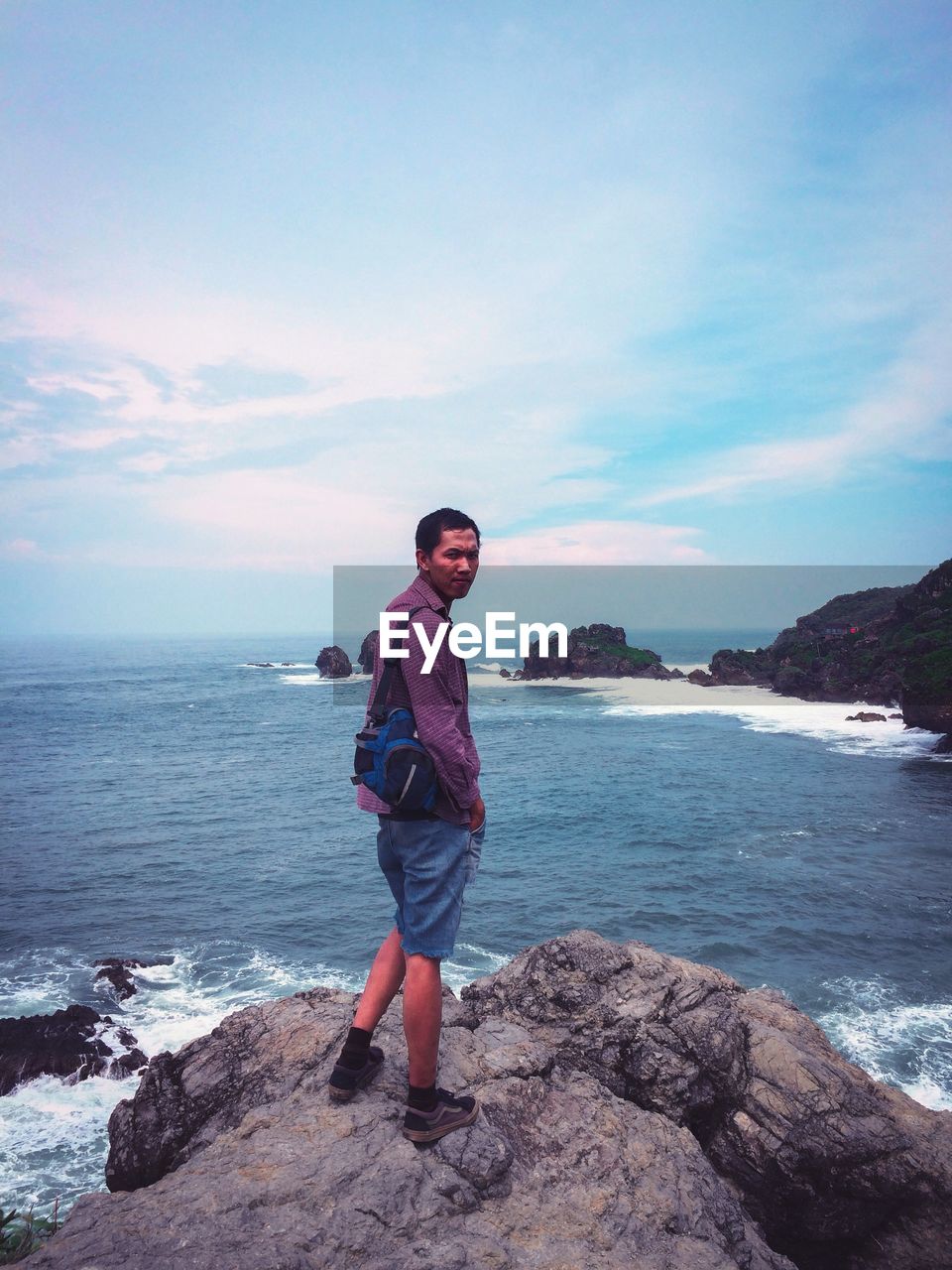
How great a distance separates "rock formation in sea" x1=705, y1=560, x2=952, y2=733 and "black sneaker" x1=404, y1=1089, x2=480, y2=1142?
4251cm

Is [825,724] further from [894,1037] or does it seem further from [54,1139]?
[54,1139]

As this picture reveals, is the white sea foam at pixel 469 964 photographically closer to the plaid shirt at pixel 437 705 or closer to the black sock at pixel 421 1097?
the black sock at pixel 421 1097

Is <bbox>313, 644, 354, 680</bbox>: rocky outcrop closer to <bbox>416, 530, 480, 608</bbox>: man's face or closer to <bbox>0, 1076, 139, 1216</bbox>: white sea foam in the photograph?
<bbox>0, 1076, 139, 1216</bbox>: white sea foam

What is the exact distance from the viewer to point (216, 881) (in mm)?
19688

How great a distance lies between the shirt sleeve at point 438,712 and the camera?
3.40m

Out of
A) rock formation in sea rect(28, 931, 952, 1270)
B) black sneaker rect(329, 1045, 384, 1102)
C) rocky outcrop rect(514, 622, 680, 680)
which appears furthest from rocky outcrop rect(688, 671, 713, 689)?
black sneaker rect(329, 1045, 384, 1102)

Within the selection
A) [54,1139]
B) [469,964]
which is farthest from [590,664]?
[54,1139]

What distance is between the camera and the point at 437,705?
11.3 feet

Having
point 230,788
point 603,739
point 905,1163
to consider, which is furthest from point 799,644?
point 905,1163

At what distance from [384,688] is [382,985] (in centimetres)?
173

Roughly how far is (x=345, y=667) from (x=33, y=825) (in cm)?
6524

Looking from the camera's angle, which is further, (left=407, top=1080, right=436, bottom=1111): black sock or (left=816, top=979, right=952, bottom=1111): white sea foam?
(left=816, top=979, right=952, bottom=1111): white sea foam

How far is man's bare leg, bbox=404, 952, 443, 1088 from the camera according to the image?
3562 millimetres

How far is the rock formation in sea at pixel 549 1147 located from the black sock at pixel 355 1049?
219mm
